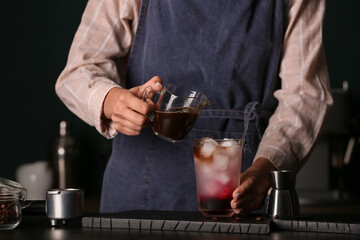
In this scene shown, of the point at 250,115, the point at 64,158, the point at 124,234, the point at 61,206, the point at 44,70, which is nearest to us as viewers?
the point at 124,234

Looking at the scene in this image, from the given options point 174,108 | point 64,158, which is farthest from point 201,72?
point 64,158

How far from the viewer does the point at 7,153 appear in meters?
3.57

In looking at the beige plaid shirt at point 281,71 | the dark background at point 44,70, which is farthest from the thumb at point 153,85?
the dark background at point 44,70

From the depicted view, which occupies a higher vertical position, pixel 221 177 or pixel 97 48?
pixel 97 48

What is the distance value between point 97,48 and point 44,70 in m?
2.06

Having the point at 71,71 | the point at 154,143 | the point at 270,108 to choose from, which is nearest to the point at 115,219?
the point at 154,143

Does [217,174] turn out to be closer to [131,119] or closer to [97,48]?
[131,119]

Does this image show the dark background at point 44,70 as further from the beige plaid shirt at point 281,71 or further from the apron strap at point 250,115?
the apron strap at point 250,115

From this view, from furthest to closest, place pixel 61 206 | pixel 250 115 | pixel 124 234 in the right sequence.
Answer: pixel 250 115 < pixel 61 206 < pixel 124 234

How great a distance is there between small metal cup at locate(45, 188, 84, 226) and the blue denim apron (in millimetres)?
475

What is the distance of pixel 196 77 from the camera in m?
1.64

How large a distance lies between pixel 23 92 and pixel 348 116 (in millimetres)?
1977

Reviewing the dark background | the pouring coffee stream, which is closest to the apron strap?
the pouring coffee stream

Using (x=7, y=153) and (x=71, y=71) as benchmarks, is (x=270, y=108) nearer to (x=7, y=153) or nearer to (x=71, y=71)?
(x=71, y=71)
